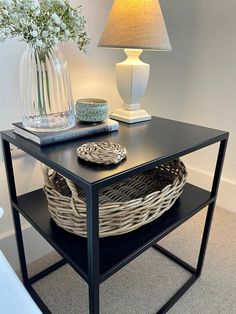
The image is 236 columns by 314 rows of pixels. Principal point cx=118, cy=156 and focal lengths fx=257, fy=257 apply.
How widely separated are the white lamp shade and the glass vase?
236 millimetres

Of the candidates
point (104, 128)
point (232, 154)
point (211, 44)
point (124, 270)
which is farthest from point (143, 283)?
point (211, 44)

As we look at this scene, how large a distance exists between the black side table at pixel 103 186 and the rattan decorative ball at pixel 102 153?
2 cm

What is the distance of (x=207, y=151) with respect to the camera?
65.4 inches

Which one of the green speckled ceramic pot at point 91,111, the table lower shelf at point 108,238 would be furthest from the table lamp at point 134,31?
the table lower shelf at point 108,238

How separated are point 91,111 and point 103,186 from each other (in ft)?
1.23

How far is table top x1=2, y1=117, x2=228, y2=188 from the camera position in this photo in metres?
0.60

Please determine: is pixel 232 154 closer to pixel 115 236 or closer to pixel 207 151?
pixel 207 151

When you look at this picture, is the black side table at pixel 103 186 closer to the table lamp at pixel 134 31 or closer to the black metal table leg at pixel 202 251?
the black metal table leg at pixel 202 251

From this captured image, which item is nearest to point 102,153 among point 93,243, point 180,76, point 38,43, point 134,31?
point 93,243

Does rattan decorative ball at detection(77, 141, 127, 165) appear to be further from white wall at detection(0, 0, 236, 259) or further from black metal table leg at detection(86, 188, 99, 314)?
white wall at detection(0, 0, 236, 259)

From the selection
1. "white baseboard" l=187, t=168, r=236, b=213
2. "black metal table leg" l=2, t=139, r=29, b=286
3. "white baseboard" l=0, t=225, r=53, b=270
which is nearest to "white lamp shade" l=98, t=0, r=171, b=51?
"black metal table leg" l=2, t=139, r=29, b=286

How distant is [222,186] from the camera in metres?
1.62

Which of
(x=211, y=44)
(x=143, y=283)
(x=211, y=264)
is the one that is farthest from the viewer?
(x=211, y=44)

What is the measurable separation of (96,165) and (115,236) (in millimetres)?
258
